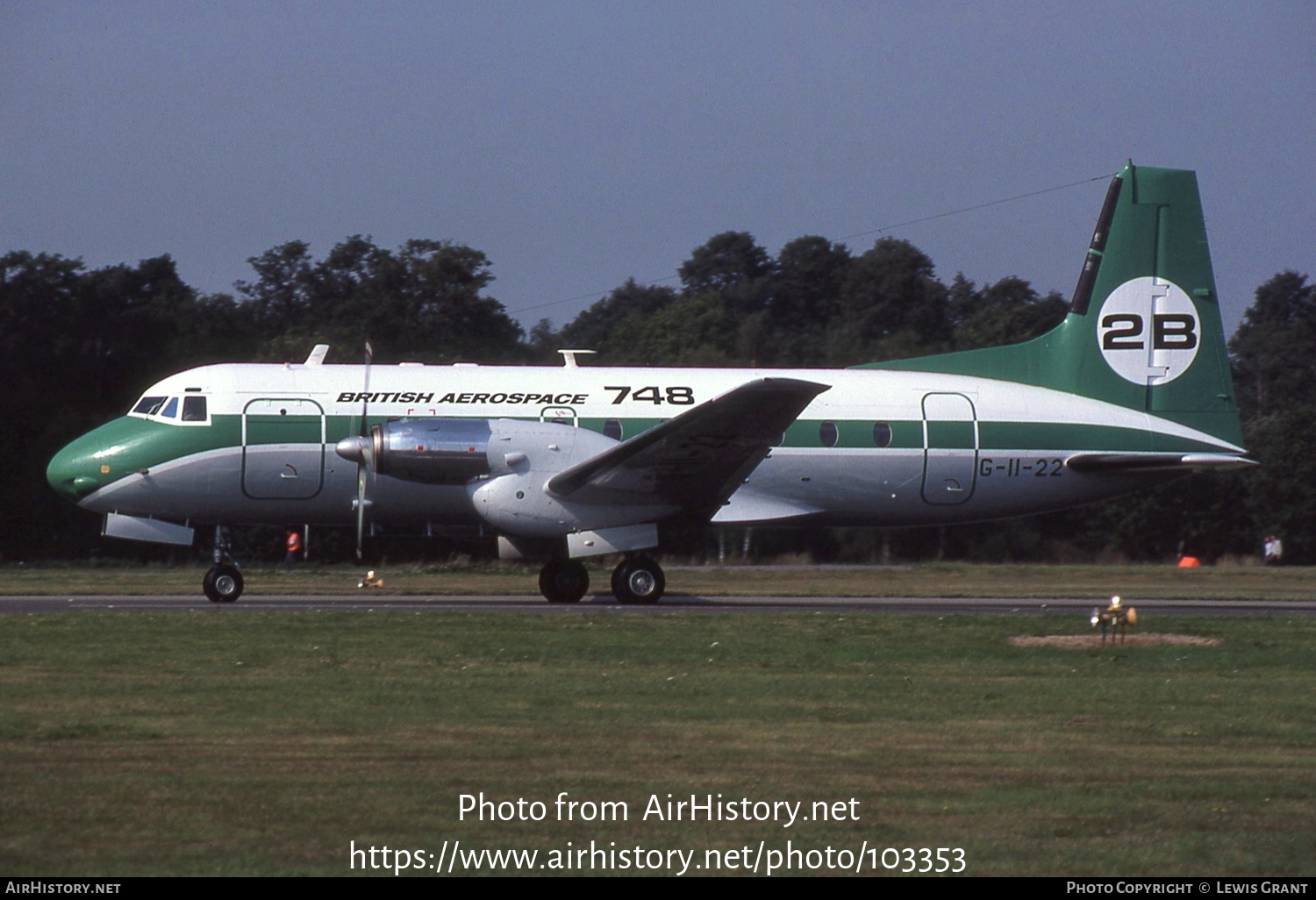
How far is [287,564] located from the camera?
27.2m

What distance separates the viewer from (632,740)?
9.14 metres

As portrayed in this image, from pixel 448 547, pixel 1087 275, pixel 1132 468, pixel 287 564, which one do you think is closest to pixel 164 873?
pixel 1132 468

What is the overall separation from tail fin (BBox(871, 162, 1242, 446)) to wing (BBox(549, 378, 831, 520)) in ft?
13.0

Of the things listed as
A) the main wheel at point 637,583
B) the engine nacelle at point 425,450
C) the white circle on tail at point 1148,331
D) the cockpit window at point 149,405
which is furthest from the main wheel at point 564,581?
the white circle on tail at point 1148,331

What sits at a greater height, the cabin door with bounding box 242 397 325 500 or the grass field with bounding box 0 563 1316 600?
the cabin door with bounding box 242 397 325 500

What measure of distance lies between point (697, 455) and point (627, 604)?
2.33 m

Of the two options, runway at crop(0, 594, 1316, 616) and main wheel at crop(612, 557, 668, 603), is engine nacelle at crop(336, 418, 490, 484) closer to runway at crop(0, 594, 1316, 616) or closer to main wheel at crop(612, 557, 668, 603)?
runway at crop(0, 594, 1316, 616)

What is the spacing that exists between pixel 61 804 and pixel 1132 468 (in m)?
16.6

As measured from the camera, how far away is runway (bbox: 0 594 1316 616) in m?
17.3

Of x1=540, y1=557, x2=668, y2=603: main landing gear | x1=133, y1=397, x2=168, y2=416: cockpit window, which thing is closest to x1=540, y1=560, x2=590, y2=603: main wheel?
x1=540, y1=557, x2=668, y2=603: main landing gear

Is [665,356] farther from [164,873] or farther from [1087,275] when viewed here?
[164,873]

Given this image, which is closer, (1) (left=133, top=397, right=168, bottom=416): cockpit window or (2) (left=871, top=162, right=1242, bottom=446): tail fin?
(1) (left=133, top=397, right=168, bottom=416): cockpit window

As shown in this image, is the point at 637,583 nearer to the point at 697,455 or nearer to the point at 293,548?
the point at 697,455
